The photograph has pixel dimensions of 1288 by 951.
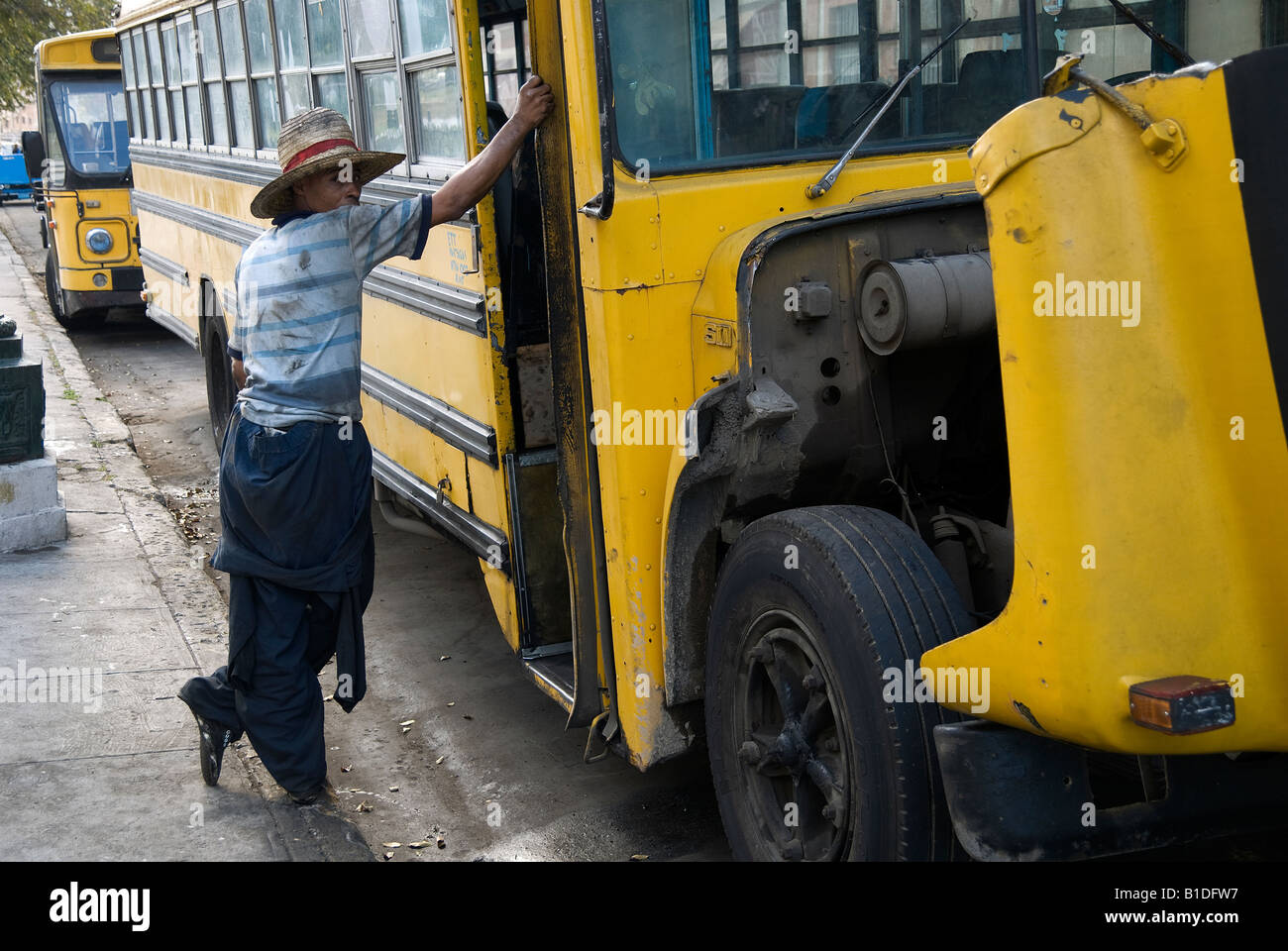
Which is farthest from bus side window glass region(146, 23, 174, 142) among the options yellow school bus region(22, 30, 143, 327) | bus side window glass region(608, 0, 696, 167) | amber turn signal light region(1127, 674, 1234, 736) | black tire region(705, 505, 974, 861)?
amber turn signal light region(1127, 674, 1234, 736)

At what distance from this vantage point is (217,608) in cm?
549

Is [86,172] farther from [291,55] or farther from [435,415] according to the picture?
[435,415]

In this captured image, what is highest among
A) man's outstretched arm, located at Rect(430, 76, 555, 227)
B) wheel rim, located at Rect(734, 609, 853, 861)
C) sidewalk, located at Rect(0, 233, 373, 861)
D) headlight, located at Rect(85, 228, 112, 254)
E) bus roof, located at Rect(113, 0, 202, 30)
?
bus roof, located at Rect(113, 0, 202, 30)

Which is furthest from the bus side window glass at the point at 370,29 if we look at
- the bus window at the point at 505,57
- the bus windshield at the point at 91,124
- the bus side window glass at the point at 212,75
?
the bus windshield at the point at 91,124

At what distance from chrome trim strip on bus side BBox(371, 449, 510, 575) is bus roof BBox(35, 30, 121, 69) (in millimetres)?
9821

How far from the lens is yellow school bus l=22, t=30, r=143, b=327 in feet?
41.8

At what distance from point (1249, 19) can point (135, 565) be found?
4.68 meters

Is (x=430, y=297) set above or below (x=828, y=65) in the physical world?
below

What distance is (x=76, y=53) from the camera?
1315 centimetres

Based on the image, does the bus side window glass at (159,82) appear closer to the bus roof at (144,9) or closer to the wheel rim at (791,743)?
the bus roof at (144,9)

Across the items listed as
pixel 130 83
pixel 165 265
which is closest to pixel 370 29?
pixel 165 265

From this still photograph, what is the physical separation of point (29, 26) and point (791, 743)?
30.9 metres

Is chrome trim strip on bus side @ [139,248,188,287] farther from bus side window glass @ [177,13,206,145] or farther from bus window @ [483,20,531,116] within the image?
bus window @ [483,20,531,116]
